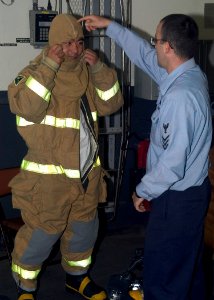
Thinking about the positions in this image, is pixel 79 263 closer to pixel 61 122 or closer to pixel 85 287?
pixel 85 287

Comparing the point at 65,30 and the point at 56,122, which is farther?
the point at 56,122

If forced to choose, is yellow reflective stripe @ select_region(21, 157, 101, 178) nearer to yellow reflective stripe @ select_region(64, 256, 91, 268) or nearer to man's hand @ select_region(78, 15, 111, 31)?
yellow reflective stripe @ select_region(64, 256, 91, 268)

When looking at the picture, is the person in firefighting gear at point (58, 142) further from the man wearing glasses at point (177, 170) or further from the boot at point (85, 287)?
the man wearing glasses at point (177, 170)

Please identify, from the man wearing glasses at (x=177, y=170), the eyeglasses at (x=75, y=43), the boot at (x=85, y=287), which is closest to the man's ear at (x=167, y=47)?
the man wearing glasses at (x=177, y=170)

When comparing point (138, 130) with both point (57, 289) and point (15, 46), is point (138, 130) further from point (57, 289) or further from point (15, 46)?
point (57, 289)

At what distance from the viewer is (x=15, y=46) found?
383 cm

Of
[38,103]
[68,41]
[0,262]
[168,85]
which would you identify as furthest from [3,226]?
[168,85]

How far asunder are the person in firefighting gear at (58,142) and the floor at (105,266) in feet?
0.93

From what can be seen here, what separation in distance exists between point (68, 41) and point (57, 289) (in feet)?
5.50

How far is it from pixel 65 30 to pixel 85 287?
1624 millimetres

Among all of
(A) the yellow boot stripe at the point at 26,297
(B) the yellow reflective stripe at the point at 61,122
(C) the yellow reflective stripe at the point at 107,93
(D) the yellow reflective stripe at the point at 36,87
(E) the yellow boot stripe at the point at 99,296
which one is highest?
(D) the yellow reflective stripe at the point at 36,87

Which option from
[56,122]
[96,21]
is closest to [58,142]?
[56,122]

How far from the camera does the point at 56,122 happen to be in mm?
2867

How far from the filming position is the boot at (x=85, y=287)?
318cm
